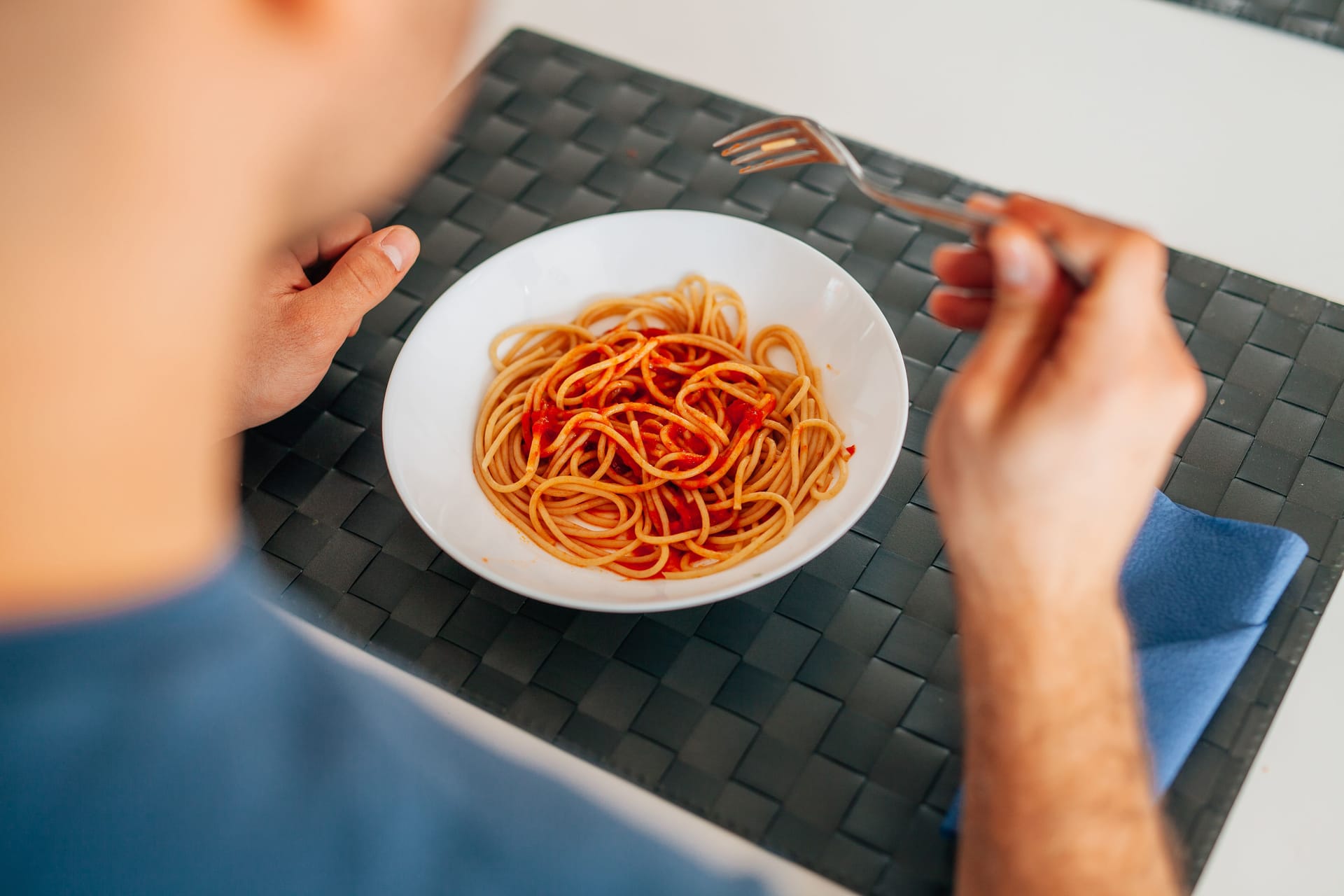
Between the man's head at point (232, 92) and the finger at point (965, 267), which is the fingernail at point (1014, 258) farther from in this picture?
the man's head at point (232, 92)

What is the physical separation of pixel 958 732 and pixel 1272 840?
279 mm

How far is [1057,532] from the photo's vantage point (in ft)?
2.37

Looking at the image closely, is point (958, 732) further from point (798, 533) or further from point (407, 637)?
point (407, 637)

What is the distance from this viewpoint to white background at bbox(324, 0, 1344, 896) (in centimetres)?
138

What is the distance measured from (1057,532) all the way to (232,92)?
0.58 m

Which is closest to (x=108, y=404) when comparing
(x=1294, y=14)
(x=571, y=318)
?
(x=571, y=318)

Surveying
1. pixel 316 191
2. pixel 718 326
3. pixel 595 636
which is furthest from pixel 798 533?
pixel 316 191

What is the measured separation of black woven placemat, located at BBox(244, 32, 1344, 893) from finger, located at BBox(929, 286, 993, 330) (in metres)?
0.25

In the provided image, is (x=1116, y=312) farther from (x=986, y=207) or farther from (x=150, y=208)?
(x=150, y=208)

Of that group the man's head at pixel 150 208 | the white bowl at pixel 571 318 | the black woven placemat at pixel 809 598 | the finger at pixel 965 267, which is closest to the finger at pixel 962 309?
the finger at pixel 965 267

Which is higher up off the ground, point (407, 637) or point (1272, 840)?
point (1272, 840)

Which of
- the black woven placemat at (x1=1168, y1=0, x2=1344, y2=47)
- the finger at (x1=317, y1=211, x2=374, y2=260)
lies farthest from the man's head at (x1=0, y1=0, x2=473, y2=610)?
the black woven placemat at (x1=1168, y1=0, x2=1344, y2=47)

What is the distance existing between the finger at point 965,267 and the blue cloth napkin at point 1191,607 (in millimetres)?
315

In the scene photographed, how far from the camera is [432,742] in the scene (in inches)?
28.2
